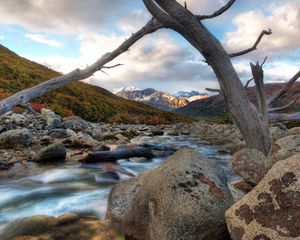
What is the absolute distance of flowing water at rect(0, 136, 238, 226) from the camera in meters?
8.93

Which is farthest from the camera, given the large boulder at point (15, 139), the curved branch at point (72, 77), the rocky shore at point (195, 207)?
the large boulder at point (15, 139)

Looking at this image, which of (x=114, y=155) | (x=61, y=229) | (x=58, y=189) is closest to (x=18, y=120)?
(x=114, y=155)

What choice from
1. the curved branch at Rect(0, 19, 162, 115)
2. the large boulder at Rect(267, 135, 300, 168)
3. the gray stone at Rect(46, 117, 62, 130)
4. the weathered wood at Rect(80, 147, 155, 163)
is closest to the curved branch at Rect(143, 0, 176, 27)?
the curved branch at Rect(0, 19, 162, 115)

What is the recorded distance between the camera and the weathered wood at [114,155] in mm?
14211

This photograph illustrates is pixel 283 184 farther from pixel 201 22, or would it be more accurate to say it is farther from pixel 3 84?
pixel 3 84

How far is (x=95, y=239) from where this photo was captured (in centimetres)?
651

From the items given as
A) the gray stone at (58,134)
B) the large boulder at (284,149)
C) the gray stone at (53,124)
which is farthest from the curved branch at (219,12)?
the gray stone at (53,124)

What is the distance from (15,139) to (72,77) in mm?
9125

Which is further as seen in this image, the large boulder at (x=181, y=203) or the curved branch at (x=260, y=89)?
Answer: the curved branch at (x=260, y=89)

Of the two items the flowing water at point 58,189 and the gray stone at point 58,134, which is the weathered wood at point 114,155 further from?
the gray stone at point 58,134

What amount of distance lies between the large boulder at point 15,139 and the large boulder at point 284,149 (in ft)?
39.7

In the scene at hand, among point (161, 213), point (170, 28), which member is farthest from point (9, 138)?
point (161, 213)

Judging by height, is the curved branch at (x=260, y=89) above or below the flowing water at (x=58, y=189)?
above

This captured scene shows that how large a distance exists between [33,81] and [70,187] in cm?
4830
